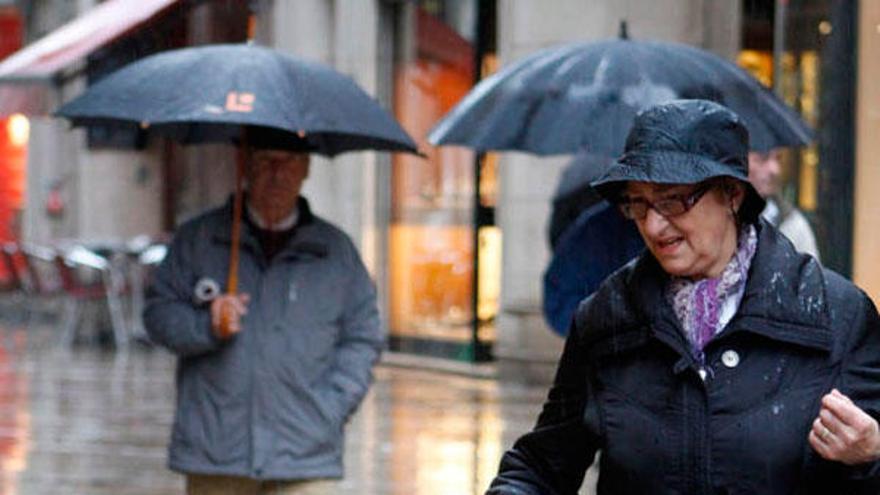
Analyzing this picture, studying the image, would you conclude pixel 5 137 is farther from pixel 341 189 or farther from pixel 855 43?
pixel 855 43

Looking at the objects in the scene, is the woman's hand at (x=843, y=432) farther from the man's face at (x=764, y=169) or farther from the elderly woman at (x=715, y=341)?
the man's face at (x=764, y=169)

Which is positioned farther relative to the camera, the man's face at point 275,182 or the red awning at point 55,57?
the red awning at point 55,57

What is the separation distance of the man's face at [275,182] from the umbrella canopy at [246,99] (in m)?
0.11

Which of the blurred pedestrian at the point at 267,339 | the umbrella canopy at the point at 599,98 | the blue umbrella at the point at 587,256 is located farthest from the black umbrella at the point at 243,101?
the blue umbrella at the point at 587,256

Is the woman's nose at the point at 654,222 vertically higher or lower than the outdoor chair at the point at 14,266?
higher

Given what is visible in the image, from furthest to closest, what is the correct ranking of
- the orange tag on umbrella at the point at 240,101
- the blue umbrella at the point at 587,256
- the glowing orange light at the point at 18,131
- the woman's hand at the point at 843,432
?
1. the glowing orange light at the point at 18,131
2. the blue umbrella at the point at 587,256
3. the orange tag on umbrella at the point at 240,101
4. the woman's hand at the point at 843,432

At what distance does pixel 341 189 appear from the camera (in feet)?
67.4

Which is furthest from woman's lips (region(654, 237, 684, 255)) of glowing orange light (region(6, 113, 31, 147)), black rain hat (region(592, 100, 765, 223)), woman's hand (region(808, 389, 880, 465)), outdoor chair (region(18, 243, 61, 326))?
glowing orange light (region(6, 113, 31, 147))

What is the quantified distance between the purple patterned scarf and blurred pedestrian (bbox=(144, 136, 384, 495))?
351 centimetres

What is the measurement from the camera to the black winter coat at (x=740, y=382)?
12.1ft

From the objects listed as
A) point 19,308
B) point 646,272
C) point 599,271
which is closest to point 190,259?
point 599,271

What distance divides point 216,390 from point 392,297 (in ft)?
42.9

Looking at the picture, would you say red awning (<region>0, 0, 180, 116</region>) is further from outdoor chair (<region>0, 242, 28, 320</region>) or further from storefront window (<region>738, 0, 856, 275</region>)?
outdoor chair (<region>0, 242, 28, 320</region>)

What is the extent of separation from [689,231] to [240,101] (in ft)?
13.3
